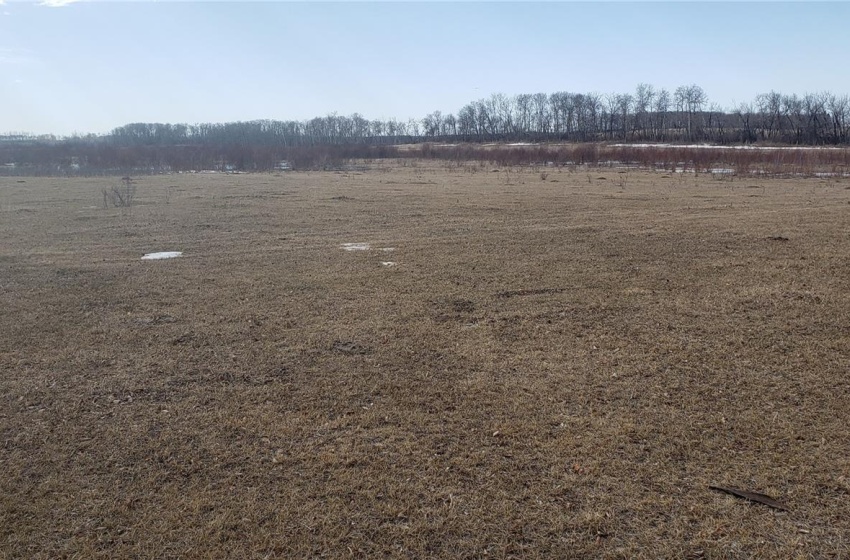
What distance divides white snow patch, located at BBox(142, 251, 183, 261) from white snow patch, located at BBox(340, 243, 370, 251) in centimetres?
268

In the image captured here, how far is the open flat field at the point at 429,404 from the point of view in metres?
2.88

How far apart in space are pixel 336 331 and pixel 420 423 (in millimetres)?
2004

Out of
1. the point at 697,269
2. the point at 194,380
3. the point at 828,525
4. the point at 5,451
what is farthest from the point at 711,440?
the point at 697,269

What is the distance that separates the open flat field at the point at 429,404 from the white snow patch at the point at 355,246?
639 millimetres

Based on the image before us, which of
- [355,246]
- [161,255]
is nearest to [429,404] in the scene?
[355,246]

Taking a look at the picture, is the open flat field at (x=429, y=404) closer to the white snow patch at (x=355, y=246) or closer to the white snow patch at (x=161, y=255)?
the white snow patch at (x=161, y=255)

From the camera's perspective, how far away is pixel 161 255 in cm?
955

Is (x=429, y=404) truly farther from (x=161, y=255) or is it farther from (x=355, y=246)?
(x=161, y=255)

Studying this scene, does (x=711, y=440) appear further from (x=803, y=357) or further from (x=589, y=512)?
(x=803, y=357)

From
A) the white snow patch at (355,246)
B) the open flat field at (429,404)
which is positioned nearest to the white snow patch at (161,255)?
the open flat field at (429,404)

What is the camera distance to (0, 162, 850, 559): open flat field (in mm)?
2877

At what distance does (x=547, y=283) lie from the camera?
7.38 m

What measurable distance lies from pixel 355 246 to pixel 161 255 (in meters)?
3.15

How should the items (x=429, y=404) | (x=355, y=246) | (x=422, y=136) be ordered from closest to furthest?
(x=429, y=404)
(x=355, y=246)
(x=422, y=136)
